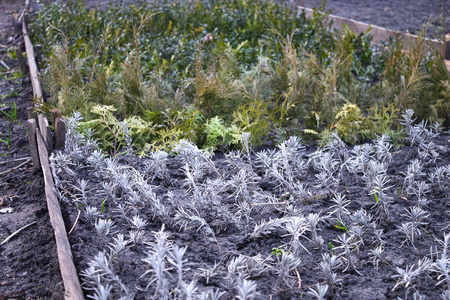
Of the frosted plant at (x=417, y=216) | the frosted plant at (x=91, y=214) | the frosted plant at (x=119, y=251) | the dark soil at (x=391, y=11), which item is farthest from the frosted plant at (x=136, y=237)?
the dark soil at (x=391, y=11)

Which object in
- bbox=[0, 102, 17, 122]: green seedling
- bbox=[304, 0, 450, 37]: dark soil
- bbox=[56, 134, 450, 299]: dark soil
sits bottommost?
bbox=[0, 102, 17, 122]: green seedling

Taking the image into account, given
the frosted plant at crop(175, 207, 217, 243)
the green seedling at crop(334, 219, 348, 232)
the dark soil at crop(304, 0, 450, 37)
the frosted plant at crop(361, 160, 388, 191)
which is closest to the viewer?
the frosted plant at crop(175, 207, 217, 243)

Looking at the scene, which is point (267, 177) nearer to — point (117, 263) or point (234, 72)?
point (117, 263)

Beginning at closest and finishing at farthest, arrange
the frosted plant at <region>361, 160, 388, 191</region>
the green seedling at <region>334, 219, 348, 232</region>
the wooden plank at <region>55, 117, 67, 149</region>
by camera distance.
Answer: the green seedling at <region>334, 219, 348, 232</region>
the frosted plant at <region>361, 160, 388, 191</region>
the wooden plank at <region>55, 117, 67, 149</region>

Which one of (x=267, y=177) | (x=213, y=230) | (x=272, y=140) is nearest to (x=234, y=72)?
(x=272, y=140)

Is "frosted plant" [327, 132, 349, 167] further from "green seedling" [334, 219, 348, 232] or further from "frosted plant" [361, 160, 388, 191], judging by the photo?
"green seedling" [334, 219, 348, 232]

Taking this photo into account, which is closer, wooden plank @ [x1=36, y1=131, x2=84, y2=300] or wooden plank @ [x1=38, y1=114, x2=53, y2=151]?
wooden plank @ [x1=36, y1=131, x2=84, y2=300]

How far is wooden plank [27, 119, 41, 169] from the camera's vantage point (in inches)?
130

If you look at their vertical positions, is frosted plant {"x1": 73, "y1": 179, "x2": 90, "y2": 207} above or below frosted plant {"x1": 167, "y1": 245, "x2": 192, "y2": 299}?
below

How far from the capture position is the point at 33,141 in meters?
3.32

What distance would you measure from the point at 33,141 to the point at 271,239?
215cm

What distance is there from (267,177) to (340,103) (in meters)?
1.93

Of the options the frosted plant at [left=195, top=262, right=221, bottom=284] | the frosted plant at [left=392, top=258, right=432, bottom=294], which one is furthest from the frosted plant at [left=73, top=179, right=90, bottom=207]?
the frosted plant at [left=392, top=258, right=432, bottom=294]

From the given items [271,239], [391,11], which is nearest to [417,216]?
[271,239]
